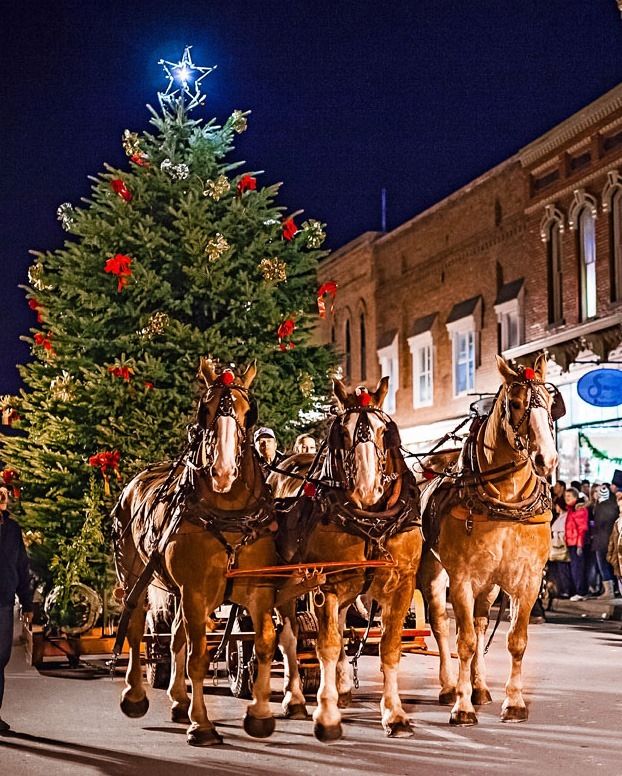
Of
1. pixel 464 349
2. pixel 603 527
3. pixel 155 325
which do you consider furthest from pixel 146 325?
pixel 464 349

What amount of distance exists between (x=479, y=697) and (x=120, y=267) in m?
6.87

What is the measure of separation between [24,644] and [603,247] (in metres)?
17.0

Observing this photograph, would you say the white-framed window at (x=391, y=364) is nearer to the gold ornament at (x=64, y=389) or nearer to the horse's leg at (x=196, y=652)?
the gold ornament at (x=64, y=389)

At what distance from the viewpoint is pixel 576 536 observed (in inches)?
912

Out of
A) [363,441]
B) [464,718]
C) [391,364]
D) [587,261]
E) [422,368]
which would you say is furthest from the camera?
[391,364]

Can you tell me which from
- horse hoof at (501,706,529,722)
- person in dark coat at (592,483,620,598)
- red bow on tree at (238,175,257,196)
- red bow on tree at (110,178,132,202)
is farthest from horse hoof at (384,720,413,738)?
person in dark coat at (592,483,620,598)

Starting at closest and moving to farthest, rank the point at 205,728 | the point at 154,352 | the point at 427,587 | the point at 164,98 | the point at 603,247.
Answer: the point at 205,728 < the point at 427,587 < the point at 154,352 < the point at 164,98 < the point at 603,247

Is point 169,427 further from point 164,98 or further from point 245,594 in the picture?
point 245,594

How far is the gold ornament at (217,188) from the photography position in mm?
16078

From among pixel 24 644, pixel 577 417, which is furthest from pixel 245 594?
pixel 577 417

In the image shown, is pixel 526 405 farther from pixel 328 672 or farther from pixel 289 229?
pixel 289 229

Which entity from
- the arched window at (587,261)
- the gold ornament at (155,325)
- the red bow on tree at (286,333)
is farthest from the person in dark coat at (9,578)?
the arched window at (587,261)

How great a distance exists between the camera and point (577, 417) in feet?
98.6

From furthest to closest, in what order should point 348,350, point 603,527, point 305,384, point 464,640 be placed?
1. point 348,350
2. point 603,527
3. point 305,384
4. point 464,640
